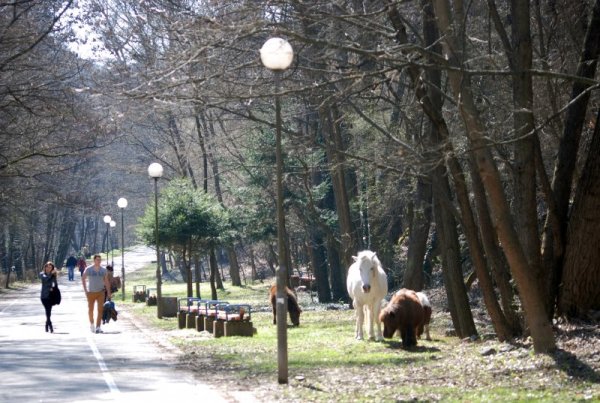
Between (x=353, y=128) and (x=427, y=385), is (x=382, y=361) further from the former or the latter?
(x=353, y=128)

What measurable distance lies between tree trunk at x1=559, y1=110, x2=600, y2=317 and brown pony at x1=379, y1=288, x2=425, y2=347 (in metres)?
3.56

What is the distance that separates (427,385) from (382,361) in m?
3.36

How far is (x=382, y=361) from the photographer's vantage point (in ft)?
56.1

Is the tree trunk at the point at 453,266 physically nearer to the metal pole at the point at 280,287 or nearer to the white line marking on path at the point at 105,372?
the metal pole at the point at 280,287

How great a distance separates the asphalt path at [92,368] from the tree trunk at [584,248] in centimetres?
580

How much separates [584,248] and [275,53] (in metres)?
5.89

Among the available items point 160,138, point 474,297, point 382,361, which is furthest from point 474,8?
point 160,138

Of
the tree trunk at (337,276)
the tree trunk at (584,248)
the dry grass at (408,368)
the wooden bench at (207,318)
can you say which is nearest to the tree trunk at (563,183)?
the tree trunk at (584,248)

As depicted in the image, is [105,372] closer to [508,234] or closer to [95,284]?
[508,234]

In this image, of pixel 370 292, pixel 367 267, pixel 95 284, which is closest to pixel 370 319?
pixel 370 292

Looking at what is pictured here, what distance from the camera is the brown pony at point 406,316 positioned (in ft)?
64.0

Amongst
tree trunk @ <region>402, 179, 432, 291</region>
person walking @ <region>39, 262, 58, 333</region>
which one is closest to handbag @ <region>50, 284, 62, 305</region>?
person walking @ <region>39, 262, 58, 333</region>

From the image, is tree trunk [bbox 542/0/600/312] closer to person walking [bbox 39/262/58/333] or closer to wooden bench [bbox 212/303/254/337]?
wooden bench [bbox 212/303/254/337]

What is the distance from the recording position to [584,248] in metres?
16.0
